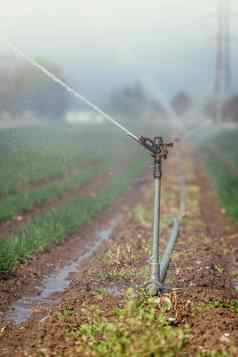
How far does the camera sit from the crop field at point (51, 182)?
10.8 meters

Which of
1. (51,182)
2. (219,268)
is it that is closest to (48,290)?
(219,268)

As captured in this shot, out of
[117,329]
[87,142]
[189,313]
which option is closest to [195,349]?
[117,329]

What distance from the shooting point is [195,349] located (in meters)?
5.23

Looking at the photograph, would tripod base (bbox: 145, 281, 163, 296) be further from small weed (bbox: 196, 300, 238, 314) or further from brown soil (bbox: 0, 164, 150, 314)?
brown soil (bbox: 0, 164, 150, 314)

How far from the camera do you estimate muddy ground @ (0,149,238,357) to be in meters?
5.55

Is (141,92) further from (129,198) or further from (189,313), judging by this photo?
(189,313)

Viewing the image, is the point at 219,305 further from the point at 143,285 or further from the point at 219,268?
the point at 219,268

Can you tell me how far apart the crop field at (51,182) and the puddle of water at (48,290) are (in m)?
0.51

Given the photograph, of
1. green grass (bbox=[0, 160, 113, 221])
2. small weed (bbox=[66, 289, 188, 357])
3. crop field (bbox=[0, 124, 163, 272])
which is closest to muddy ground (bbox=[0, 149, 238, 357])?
small weed (bbox=[66, 289, 188, 357])

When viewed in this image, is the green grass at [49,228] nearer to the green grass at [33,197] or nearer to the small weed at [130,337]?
the green grass at [33,197]

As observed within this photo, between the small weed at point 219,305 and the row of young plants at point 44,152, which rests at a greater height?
the row of young plants at point 44,152

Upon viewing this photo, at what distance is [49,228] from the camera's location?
11211 mm

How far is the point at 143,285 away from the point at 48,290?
4.13ft

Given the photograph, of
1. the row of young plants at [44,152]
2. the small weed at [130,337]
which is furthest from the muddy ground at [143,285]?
the row of young plants at [44,152]
